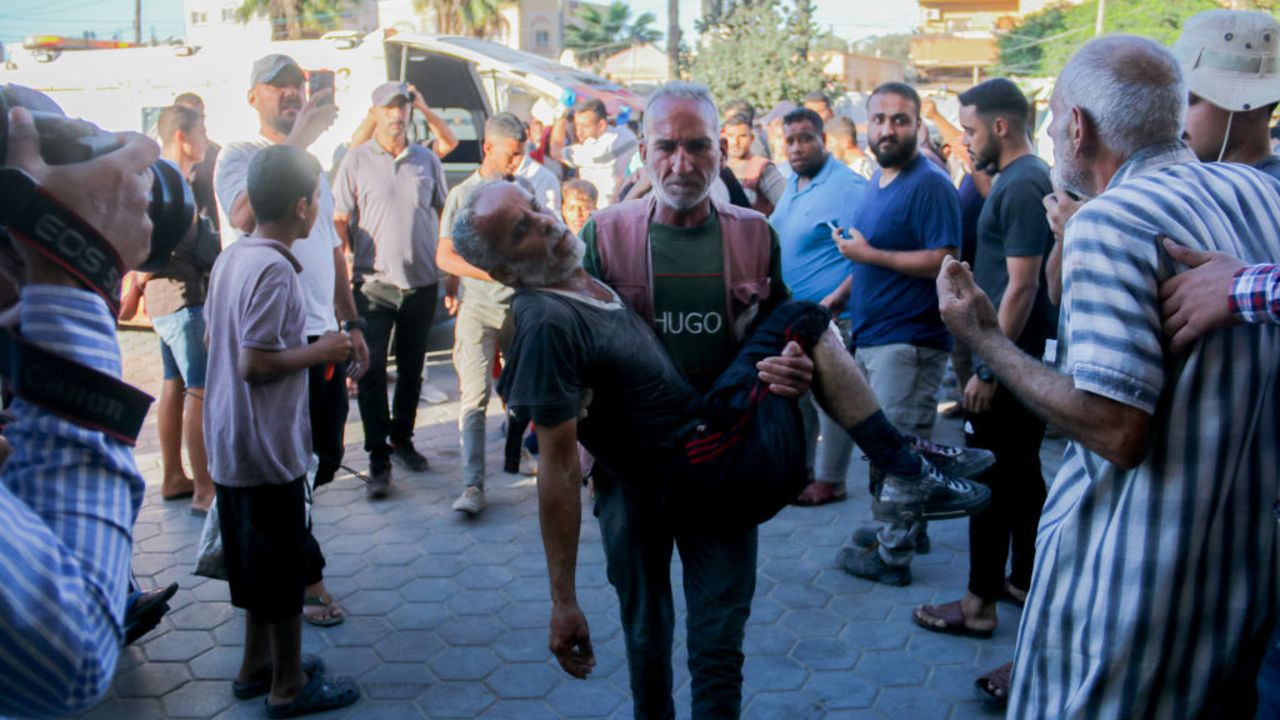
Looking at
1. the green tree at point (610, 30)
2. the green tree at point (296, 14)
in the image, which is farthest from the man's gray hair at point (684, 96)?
the green tree at point (610, 30)

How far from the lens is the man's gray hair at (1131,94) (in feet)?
6.27

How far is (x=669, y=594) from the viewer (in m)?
2.98

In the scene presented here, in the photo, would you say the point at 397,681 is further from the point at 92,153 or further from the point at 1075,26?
the point at 1075,26

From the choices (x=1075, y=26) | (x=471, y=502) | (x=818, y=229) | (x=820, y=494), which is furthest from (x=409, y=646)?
(x=1075, y=26)

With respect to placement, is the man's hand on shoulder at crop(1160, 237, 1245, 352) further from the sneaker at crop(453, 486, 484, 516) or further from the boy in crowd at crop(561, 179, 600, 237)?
the boy in crowd at crop(561, 179, 600, 237)

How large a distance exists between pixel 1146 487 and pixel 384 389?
191 inches

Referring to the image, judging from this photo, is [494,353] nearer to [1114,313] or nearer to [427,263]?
[427,263]

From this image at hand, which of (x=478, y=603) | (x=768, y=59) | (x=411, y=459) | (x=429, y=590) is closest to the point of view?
(x=478, y=603)

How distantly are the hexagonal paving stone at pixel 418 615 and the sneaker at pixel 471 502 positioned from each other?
1044 millimetres

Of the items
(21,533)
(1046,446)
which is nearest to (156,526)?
(21,533)

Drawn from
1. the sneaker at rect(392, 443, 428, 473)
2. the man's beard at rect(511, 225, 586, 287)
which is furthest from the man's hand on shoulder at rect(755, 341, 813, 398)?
the sneaker at rect(392, 443, 428, 473)

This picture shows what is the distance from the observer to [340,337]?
150 inches

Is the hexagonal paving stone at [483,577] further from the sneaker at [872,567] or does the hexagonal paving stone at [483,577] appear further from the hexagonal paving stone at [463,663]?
the sneaker at [872,567]

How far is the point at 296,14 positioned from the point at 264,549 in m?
38.8
